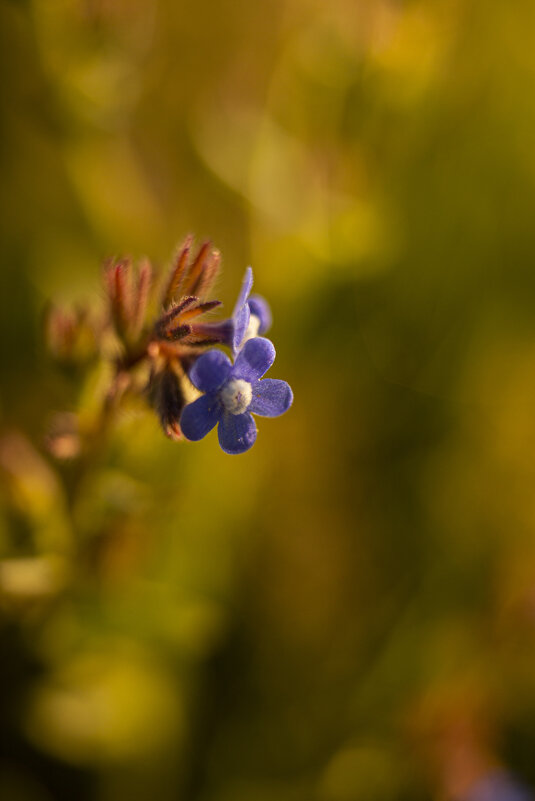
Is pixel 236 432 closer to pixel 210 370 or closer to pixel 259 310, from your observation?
pixel 210 370

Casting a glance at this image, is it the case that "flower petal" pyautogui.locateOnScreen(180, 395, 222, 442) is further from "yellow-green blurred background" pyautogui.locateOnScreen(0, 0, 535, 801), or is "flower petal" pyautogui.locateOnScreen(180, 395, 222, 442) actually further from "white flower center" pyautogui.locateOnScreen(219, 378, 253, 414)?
"yellow-green blurred background" pyautogui.locateOnScreen(0, 0, 535, 801)

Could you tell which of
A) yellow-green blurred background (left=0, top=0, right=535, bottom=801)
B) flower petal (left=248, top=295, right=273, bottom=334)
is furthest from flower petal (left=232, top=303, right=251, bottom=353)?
yellow-green blurred background (left=0, top=0, right=535, bottom=801)

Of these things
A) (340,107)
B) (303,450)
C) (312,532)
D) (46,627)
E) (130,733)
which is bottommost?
(130,733)

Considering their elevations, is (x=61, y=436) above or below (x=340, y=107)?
below

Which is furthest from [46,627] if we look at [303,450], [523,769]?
[523,769]

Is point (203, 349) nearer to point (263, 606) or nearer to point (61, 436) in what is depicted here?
point (61, 436)

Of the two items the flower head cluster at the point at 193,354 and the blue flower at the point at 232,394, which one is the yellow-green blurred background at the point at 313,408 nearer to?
the flower head cluster at the point at 193,354

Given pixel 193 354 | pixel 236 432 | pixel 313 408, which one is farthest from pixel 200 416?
pixel 313 408
